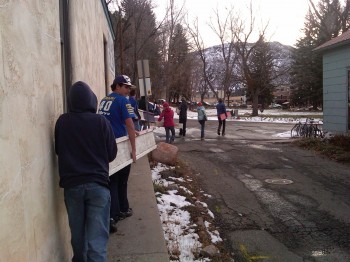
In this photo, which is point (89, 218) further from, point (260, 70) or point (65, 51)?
point (260, 70)

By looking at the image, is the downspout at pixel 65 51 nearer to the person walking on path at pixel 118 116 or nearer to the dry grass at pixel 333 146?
the person walking on path at pixel 118 116

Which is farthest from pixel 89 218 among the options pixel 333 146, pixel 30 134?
pixel 333 146

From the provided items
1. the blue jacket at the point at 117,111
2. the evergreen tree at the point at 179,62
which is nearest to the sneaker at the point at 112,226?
the blue jacket at the point at 117,111

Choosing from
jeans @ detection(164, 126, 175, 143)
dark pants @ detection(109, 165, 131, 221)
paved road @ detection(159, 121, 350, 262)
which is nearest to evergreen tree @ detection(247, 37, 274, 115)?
jeans @ detection(164, 126, 175, 143)

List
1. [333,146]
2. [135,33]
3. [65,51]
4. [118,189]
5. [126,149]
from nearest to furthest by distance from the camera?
[65,51] → [126,149] → [118,189] → [333,146] → [135,33]

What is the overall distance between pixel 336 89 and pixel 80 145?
42.2 ft

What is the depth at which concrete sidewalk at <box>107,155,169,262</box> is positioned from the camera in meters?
4.24

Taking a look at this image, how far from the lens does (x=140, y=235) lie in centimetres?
484

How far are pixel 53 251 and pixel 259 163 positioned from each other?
8384 millimetres

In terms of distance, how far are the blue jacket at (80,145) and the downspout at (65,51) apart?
1.23 meters

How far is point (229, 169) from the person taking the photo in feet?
32.8

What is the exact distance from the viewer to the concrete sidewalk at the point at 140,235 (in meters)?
4.24

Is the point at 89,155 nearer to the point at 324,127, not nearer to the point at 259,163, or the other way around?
the point at 259,163

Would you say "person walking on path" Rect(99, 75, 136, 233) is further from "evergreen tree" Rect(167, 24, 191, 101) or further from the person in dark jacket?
"evergreen tree" Rect(167, 24, 191, 101)
